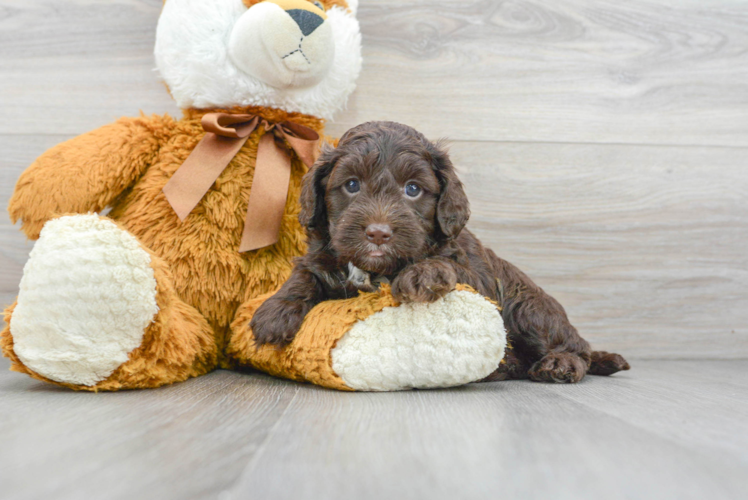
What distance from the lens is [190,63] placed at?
5.92ft

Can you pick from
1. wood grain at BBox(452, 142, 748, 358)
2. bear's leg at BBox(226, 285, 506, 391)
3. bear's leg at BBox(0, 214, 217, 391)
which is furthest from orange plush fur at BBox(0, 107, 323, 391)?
wood grain at BBox(452, 142, 748, 358)

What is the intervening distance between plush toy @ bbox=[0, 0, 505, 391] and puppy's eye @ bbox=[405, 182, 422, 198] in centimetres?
27

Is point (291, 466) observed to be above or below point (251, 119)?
below

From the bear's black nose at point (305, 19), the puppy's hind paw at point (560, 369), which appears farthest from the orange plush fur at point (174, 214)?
the puppy's hind paw at point (560, 369)

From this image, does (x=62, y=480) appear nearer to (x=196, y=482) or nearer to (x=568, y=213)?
(x=196, y=482)

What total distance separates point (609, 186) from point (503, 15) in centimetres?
84

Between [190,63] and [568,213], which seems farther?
[568,213]

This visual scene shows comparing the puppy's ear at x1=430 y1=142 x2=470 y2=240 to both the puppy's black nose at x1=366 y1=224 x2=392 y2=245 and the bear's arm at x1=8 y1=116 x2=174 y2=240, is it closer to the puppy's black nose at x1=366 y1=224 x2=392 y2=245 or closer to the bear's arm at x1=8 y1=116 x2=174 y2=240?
the puppy's black nose at x1=366 y1=224 x2=392 y2=245

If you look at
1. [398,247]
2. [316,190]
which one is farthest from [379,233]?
[316,190]

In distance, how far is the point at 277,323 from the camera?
4.87 feet

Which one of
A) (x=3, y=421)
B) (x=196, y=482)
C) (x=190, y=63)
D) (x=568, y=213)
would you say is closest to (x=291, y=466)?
(x=196, y=482)

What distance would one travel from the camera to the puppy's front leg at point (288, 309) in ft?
4.88

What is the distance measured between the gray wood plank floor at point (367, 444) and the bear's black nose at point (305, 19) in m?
1.05

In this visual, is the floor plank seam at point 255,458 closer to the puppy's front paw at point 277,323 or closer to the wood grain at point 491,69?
the puppy's front paw at point 277,323
